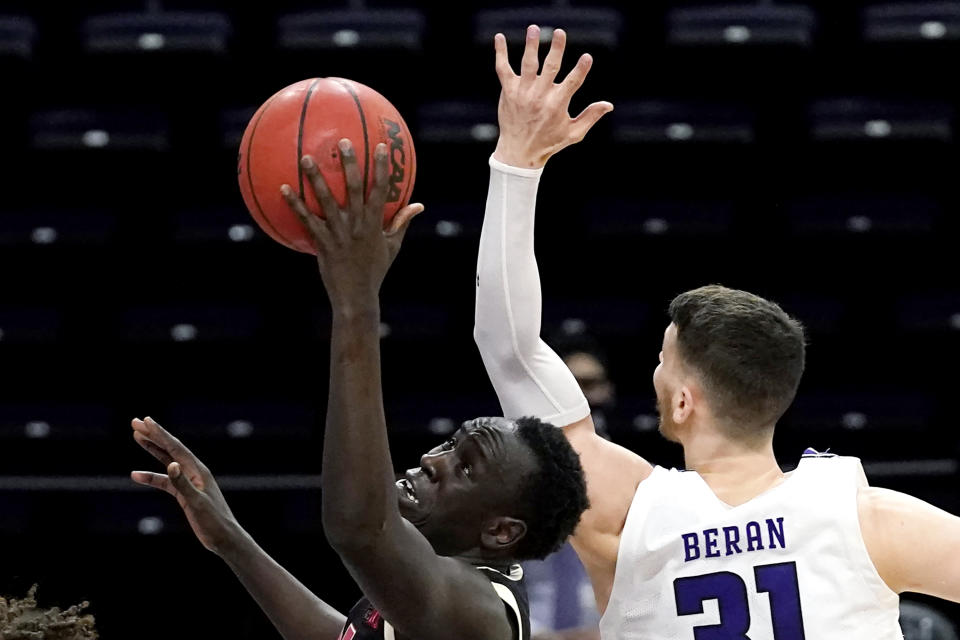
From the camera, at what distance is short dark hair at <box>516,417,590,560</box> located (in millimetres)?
2344

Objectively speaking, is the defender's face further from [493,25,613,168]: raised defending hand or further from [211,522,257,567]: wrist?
[211,522,257,567]: wrist

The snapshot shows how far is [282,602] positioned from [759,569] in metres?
1.09

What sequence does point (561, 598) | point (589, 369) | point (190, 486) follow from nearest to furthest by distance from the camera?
point (190, 486) → point (561, 598) → point (589, 369)

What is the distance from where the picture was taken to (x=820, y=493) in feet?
7.89

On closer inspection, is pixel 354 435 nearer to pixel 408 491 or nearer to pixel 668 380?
pixel 408 491

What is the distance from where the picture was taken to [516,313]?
245 cm

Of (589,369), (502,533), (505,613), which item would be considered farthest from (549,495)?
(589,369)

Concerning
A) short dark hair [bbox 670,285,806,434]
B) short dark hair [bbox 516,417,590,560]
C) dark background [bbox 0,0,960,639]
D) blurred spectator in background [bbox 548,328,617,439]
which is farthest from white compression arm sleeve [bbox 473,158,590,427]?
dark background [bbox 0,0,960,639]

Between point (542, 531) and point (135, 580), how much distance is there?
493 centimetres

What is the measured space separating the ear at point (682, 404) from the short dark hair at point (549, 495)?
0.26 metres

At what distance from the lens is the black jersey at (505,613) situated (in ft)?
7.38

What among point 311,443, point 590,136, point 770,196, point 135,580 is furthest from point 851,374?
point 135,580

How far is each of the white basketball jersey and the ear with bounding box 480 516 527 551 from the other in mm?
241

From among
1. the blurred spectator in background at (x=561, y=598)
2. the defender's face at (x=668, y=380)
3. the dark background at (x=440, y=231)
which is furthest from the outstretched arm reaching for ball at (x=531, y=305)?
the dark background at (x=440, y=231)
